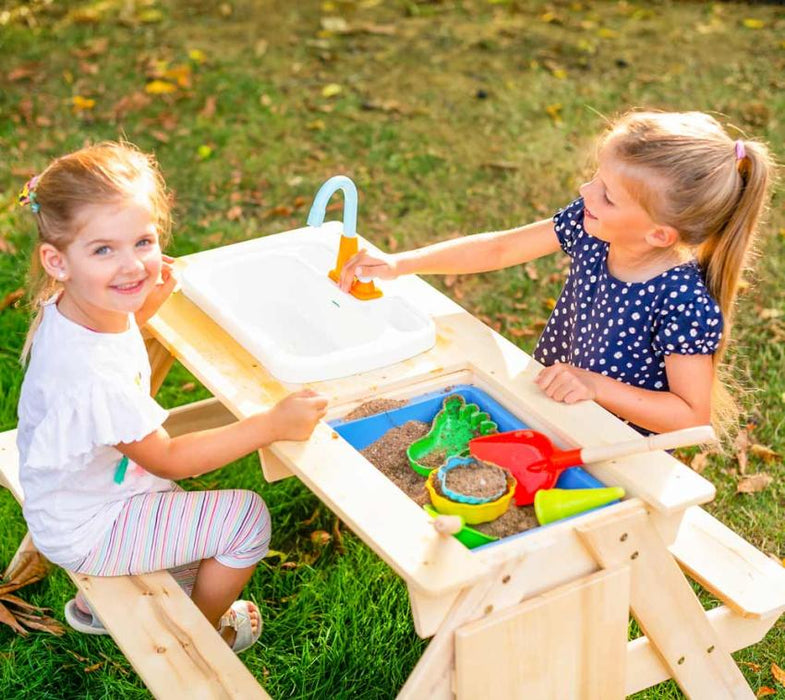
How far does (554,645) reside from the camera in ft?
6.22

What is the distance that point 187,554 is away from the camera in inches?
88.2

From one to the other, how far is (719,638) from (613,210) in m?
0.94

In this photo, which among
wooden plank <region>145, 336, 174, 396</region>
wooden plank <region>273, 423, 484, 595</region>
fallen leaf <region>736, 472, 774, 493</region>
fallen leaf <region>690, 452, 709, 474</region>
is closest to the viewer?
wooden plank <region>273, 423, 484, 595</region>

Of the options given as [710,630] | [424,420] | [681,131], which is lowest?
[710,630]

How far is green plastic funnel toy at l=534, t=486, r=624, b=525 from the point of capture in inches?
75.3

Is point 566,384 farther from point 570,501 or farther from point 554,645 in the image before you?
point 554,645

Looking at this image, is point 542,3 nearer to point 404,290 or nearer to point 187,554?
point 404,290

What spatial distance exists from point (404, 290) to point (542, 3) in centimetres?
495

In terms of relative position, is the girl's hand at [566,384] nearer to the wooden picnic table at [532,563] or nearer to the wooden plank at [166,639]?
the wooden picnic table at [532,563]

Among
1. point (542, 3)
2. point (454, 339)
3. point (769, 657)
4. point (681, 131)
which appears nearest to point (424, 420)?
point (454, 339)

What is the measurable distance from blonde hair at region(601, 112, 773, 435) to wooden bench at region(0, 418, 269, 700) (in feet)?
4.11

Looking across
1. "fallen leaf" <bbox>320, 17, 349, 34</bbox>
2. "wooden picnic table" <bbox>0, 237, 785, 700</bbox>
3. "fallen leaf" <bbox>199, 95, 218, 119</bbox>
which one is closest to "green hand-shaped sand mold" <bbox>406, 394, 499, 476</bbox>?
"wooden picnic table" <bbox>0, 237, 785, 700</bbox>

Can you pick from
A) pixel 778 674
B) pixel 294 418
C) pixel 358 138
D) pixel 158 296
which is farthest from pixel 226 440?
pixel 358 138

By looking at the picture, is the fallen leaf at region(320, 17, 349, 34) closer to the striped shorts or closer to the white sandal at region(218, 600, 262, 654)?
the white sandal at region(218, 600, 262, 654)
